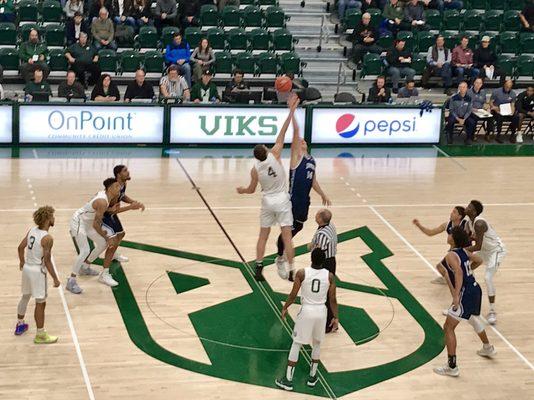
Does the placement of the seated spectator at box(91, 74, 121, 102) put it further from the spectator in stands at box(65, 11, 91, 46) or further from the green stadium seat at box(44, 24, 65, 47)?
the green stadium seat at box(44, 24, 65, 47)

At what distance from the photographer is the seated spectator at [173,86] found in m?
23.9

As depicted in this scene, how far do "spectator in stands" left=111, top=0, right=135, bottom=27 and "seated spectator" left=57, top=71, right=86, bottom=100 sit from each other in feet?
12.5

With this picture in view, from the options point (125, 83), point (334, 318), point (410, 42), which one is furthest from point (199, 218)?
point (410, 42)

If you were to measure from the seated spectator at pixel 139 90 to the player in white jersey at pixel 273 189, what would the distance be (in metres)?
9.22

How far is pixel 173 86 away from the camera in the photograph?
24.1 metres

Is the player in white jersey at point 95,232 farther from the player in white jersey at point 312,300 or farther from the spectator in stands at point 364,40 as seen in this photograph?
the spectator in stands at point 364,40

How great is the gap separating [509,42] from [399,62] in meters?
3.85

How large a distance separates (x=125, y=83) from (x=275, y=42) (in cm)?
420

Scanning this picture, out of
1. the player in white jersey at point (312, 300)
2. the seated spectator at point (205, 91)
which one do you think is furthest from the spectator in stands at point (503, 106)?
the player in white jersey at point (312, 300)

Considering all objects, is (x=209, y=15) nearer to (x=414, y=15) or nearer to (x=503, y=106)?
(x=414, y=15)

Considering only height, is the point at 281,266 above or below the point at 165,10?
below

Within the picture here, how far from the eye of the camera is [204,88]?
79.7 feet

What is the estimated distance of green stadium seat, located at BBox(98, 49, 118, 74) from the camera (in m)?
25.9

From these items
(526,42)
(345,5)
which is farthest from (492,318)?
(345,5)
